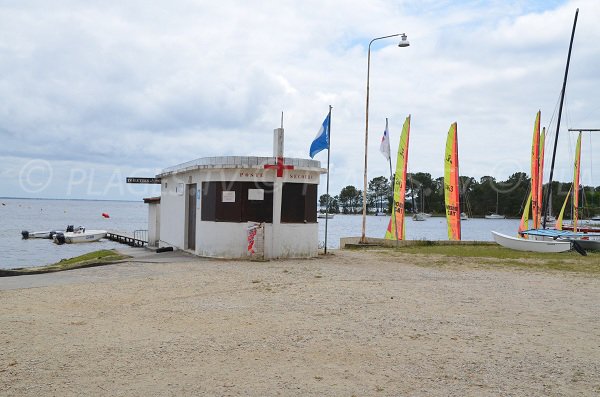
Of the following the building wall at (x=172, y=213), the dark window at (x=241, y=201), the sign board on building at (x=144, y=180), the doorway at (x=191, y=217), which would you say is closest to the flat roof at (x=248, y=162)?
the dark window at (x=241, y=201)

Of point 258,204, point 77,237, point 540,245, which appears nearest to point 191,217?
point 258,204

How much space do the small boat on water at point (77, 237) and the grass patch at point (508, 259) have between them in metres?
35.9

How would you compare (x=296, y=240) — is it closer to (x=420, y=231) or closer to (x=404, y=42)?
(x=404, y=42)

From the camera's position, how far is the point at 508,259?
61.8ft

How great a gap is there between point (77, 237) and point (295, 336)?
46.9m

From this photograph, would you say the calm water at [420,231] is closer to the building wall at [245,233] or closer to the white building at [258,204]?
the building wall at [245,233]

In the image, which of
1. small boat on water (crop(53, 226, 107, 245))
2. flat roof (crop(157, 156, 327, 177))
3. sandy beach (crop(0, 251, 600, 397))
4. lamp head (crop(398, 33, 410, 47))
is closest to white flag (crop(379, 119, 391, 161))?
lamp head (crop(398, 33, 410, 47))

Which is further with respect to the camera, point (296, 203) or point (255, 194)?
point (296, 203)

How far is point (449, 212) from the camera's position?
28.8m

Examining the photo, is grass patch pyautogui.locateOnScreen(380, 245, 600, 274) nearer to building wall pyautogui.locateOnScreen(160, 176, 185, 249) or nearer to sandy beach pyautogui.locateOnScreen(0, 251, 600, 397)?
sandy beach pyautogui.locateOnScreen(0, 251, 600, 397)

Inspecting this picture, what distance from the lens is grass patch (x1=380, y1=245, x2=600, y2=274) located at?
16703mm

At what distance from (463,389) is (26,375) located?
14.0 ft

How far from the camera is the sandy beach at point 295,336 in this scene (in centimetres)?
545

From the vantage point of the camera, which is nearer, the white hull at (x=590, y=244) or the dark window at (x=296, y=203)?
the dark window at (x=296, y=203)
